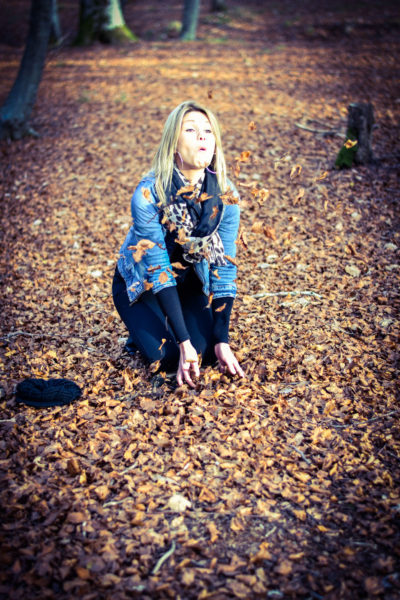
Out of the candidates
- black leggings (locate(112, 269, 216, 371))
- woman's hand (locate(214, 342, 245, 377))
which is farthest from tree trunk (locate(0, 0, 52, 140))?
woman's hand (locate(214, 342, 245, 377))

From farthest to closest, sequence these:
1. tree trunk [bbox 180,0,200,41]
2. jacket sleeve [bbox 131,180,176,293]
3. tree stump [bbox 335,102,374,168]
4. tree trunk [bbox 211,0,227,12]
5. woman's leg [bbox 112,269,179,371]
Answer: tree trunk [bbox 211,0,227,12]
tree trunk [bbox 180,0,200,41]
tree stump [bbox 335,102,374,168]
woman's leg [bbox 112,269,179,371]
jacket sleeve [bbox 131,180,176,293]

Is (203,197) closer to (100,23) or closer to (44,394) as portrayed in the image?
(44,394)

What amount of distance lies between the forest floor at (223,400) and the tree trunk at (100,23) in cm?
563

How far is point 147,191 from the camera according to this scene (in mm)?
2838

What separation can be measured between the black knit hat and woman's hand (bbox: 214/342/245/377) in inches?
37.1

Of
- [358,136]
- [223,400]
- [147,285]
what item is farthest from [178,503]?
[358,136]

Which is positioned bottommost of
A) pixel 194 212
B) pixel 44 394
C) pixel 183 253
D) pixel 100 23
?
pixel 44 394

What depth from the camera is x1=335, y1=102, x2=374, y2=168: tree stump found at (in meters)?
5.58

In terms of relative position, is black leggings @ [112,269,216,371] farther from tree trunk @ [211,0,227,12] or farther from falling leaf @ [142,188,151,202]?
tree trunk @ [211,0,227,12]

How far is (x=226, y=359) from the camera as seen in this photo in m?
3.02

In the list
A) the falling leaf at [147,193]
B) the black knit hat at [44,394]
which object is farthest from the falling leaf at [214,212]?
the black knit hat at [44,394]

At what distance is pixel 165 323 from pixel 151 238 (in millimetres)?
587

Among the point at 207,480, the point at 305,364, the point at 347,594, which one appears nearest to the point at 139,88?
the point at 305,364

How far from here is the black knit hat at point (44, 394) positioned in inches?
116
